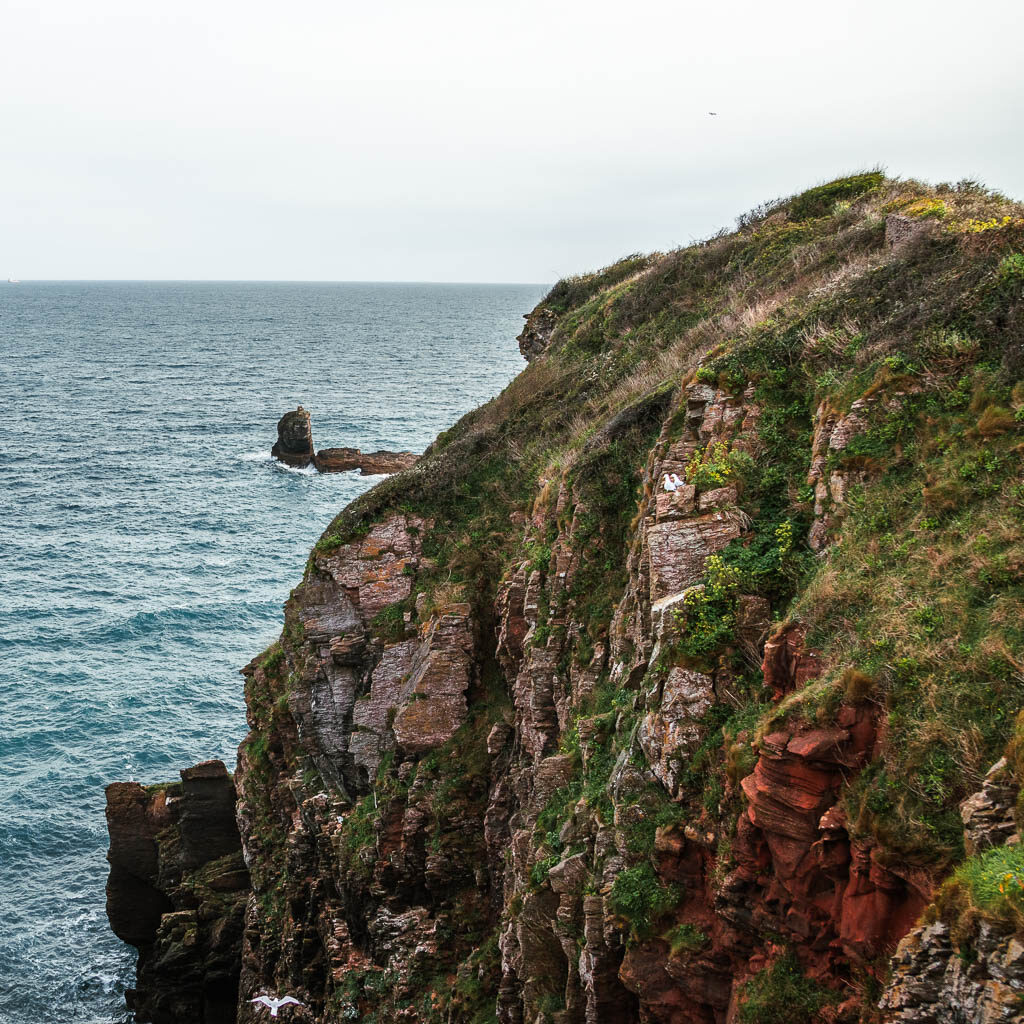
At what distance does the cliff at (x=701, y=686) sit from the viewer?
792 cm

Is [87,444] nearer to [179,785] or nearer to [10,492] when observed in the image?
[10,492]

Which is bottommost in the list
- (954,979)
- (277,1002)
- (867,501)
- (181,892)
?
(181,892)

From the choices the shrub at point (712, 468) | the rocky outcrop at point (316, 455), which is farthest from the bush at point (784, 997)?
the rocky outcrop at point (316, 455)

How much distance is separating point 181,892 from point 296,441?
151ft

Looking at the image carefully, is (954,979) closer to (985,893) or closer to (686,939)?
(985,893)

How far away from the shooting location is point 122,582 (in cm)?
4728

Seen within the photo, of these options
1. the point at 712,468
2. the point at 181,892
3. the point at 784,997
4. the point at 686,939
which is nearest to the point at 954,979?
the point at 784,997

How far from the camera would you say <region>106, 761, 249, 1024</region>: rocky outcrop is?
82.0ft

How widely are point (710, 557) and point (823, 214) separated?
19.7 m

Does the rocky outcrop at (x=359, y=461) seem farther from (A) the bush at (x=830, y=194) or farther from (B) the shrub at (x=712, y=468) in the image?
(B) the shrub at (x=712, y=468)

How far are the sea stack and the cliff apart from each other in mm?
45432

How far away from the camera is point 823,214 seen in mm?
26953

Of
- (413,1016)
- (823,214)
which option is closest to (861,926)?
(413,1016)

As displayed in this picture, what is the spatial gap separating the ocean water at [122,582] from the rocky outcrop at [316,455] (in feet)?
6.48
